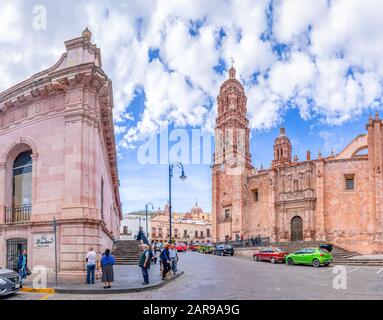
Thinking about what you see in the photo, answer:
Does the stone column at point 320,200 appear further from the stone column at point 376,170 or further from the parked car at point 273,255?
the parked car at point 273,255

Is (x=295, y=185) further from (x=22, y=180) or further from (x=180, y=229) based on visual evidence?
(x=180, y=229)

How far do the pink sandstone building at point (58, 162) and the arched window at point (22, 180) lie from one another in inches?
1.8

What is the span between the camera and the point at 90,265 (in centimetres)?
1515

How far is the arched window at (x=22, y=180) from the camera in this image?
19.0 metres

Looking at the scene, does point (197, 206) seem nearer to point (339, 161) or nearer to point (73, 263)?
point (339, 161)

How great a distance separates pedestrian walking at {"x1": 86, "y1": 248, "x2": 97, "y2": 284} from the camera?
15.1 metres

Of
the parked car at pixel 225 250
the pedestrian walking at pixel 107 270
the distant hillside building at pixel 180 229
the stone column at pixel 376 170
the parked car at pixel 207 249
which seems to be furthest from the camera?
the distant hillside building at pixel 180 229

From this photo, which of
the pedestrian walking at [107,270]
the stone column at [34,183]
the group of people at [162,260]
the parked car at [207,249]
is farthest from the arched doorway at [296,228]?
the pedestrian walking at [107,270]

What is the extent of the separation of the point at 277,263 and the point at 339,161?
18.7m

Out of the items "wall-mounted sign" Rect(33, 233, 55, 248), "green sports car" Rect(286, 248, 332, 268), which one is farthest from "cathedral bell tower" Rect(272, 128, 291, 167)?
"wall-mounted sign" Rect(33, 233, 55, 248)

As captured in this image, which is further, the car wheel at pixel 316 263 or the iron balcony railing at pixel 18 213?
the car wheel at pixel 316 263

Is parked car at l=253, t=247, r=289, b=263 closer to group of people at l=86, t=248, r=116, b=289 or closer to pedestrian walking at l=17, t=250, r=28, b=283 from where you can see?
group of people at l=86, t=248, r=116, b=289
